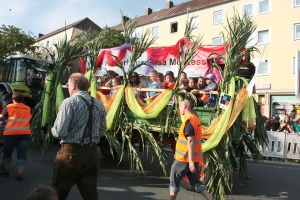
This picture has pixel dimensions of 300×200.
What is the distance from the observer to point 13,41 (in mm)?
30750

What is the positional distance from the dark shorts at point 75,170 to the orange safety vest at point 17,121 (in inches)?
114

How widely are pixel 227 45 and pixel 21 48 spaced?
2927 centimetres

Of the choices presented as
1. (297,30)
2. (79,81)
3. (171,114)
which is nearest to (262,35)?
(297,30)

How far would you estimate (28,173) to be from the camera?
6480 mm

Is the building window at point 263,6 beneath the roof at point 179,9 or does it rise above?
beneath

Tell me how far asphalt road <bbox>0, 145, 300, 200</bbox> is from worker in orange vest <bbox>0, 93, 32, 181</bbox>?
29 centimetres

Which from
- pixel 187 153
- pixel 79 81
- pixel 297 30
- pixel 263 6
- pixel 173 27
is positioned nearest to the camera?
pixel 79 81

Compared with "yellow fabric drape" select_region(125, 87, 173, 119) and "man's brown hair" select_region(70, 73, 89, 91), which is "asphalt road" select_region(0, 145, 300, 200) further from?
"man's brown hair" select_region(70, 73, 89, 91)

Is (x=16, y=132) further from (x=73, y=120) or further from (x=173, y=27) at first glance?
(x=173, y=27)

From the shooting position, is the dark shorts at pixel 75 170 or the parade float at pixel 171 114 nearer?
the dark shorts at pixel 75 170

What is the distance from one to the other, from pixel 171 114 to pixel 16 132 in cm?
281

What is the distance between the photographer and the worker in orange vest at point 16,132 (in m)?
5.96

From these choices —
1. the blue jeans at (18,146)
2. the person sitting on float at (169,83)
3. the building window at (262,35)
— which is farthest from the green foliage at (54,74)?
the building window at (262,35)

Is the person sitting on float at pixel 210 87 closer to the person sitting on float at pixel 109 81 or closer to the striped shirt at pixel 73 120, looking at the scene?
the person sitting on float at pixel 109 81
